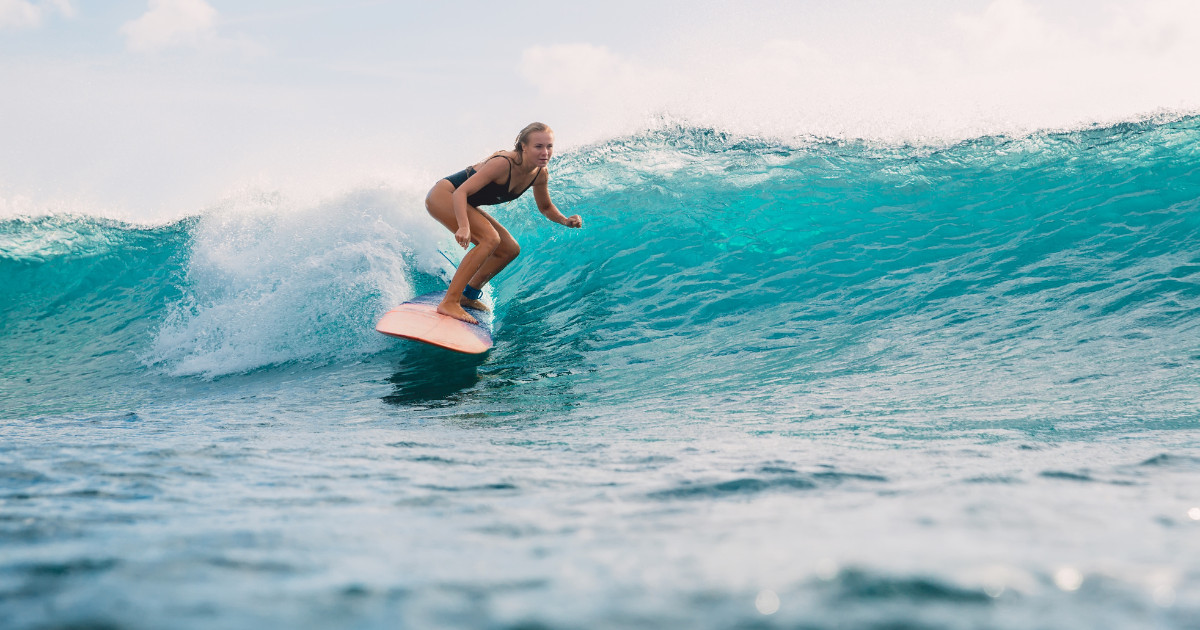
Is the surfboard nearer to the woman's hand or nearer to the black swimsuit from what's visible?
the woman's hand

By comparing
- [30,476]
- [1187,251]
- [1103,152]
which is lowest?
[30,476]

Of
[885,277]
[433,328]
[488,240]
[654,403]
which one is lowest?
[654,403]

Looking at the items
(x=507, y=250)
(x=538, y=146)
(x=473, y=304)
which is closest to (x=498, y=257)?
(x=507, y=250)

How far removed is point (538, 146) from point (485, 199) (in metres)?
0.81

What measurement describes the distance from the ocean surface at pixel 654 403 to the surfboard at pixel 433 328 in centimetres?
24

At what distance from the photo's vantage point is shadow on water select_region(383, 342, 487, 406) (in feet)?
17.2

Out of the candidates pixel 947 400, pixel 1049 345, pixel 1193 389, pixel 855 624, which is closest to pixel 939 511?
pixel 855 624

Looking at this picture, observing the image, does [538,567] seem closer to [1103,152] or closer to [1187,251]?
[1187,251]

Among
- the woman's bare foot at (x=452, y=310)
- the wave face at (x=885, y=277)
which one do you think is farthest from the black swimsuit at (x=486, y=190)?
the wave face at (x=885, y=277)

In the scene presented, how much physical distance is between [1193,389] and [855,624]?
13.7 feet

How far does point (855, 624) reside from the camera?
106 cm

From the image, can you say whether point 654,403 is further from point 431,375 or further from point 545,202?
point 545,202

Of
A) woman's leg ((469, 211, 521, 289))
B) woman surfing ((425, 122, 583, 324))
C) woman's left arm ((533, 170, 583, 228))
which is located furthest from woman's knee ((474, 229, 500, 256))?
woman's left arm ((533, 170, 583, 228))

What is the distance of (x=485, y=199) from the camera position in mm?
6590
